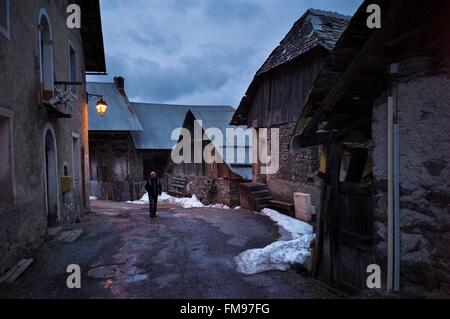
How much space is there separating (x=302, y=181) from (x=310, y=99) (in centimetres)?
690

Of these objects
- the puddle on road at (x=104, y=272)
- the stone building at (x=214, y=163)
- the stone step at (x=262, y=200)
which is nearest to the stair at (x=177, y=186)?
the stone building at (x=214, y=163)

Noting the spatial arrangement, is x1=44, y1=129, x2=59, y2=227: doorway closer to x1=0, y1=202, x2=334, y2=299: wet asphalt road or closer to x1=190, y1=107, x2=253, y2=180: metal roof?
x1=0, y1=202, x2=334, y2=299: wet asphalt road

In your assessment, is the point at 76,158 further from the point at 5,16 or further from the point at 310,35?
the point at 310,35

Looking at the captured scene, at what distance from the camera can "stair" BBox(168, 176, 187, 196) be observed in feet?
74.3

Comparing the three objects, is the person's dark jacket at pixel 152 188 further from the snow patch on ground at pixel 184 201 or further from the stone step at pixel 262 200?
the snow patch on ground at pixel 184 201

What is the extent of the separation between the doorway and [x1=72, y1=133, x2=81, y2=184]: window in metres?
2.05

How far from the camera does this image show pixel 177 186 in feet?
76.5

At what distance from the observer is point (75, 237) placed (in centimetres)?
862

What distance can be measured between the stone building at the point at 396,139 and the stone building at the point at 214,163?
11930 mm

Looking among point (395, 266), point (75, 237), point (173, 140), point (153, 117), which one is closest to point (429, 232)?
point (395, 266)

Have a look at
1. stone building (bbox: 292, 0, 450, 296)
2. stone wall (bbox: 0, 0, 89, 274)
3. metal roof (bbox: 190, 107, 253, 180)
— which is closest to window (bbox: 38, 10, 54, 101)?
stone wall (bbox: 0, 0, 89, 274)

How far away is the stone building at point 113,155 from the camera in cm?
2244
